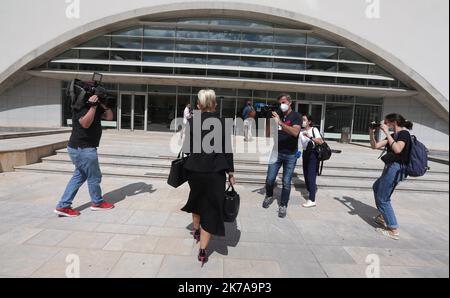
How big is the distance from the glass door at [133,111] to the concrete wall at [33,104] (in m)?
4.11

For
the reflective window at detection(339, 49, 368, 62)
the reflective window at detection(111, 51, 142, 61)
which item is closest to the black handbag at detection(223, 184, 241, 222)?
the reflective window at detection(111, 51, 142, 61)

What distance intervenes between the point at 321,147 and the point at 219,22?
14.5 metres

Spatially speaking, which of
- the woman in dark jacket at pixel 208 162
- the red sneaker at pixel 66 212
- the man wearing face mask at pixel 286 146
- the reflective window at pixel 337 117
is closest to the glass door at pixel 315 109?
the reflective window at pixel 337 117

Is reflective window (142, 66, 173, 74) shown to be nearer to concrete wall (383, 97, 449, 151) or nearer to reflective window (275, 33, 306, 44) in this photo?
reflective window (275, 33, 306, 44)

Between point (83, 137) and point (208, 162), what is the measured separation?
2.35 m

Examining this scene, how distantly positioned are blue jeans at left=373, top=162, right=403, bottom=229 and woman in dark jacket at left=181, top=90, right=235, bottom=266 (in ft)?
8.24

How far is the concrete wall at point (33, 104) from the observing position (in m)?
18.0

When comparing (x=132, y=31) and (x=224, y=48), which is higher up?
(x=132, y=31)

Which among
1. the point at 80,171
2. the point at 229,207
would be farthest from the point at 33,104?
the point at 229,207

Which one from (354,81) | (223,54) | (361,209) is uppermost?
(223,54)

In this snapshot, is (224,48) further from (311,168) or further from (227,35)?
(311,168)

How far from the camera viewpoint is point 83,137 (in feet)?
14.0

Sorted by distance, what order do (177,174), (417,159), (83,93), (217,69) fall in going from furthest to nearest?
1. (217,69)
2. (83,93)
3. (417,159)
4. (177,174)

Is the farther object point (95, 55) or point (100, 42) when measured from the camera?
point (100, 42)
